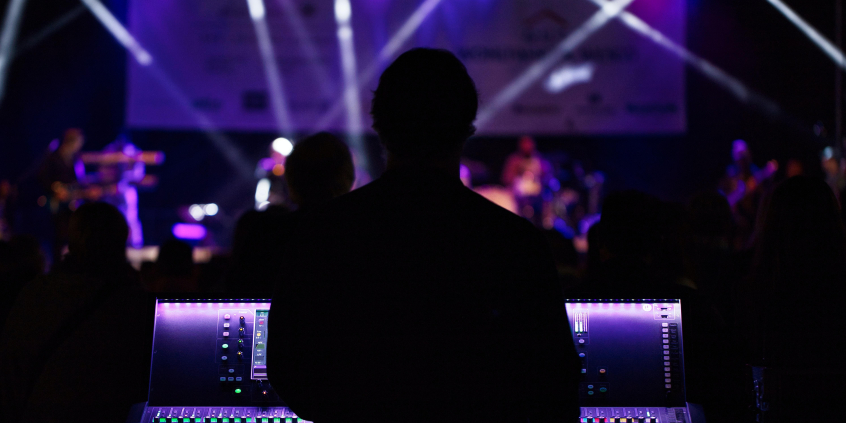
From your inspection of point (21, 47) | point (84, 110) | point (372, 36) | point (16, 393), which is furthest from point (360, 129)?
point (16, 393)

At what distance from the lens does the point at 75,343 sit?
5.97 feet

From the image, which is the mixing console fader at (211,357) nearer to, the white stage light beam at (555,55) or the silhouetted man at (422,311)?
the silhouetted man at (422,311)

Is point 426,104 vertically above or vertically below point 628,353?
above

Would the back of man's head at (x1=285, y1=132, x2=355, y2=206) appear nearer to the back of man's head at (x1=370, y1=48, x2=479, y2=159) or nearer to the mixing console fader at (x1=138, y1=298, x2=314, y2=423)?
the mixing console fader at (x1=138, y1=298, x2=314, y2=423)

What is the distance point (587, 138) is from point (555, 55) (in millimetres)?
1659

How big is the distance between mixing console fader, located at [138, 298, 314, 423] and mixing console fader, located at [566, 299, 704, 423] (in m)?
0.66

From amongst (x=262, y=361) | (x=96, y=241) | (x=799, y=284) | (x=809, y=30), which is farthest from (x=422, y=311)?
(x=809, y=30)

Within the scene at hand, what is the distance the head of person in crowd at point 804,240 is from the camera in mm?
2072

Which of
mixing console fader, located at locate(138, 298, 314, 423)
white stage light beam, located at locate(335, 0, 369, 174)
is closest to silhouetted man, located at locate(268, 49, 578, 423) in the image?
mixing console fader, located at locate(138, 298, 314, 423)

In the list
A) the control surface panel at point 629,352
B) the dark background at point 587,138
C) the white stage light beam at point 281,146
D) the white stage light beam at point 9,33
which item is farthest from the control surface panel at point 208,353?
the white stage light beam at point 9,33

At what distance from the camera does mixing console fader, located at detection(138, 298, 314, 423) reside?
1476mm

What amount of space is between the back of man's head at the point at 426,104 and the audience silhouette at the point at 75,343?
995 mm

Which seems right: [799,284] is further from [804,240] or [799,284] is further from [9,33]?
[9,33]

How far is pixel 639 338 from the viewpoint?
1.47 m
